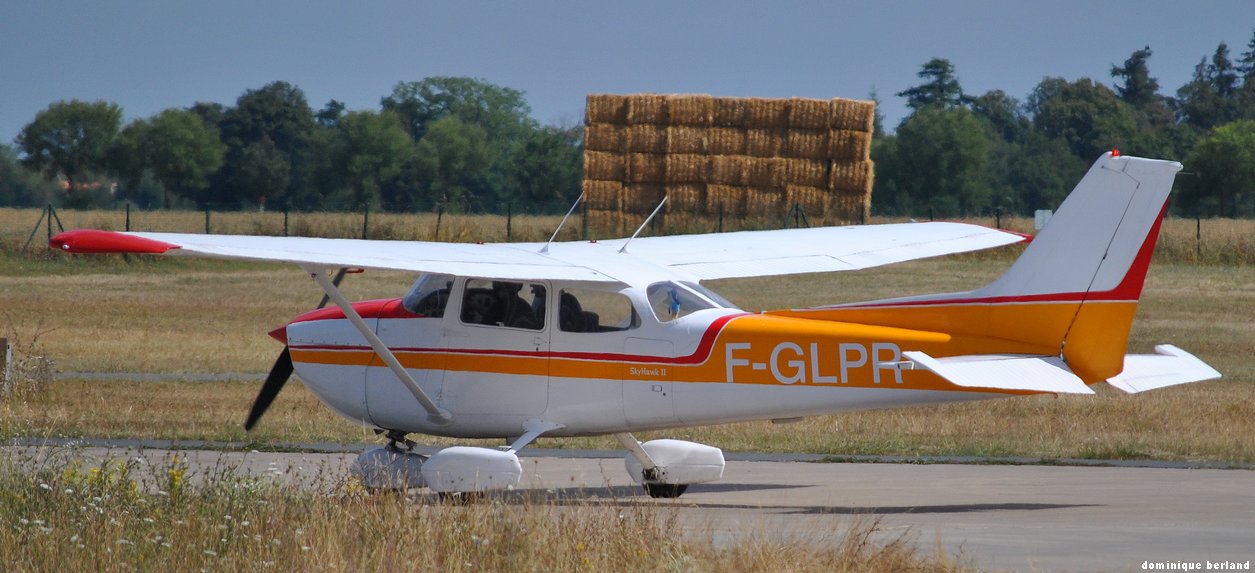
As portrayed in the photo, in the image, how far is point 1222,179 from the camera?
230ft

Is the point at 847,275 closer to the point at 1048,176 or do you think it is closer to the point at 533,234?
the point at 533,234

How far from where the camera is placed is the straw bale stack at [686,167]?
135ft

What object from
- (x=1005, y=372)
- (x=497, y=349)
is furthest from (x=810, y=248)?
(x=1005, y=372)

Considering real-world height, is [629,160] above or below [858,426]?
above

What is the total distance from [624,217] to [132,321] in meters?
17.4

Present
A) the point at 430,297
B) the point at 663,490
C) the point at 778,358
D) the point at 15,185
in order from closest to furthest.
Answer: the point at 778,358 < the point at 430,297 < the point at 663,490 < the point at 15,185

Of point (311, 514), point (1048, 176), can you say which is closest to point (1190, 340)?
point (311, 514)

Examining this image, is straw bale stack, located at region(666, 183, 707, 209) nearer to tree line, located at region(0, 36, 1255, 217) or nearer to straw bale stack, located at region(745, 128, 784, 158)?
straw bale stack, located at region(745, 128, 784, 158)

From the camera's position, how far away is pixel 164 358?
2127 centimetres

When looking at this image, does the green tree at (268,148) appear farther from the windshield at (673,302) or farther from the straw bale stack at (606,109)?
the windshield at (673,302)

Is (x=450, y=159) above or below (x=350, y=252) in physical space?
above

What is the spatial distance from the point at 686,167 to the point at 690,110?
4.94 feet

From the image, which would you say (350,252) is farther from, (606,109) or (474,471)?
(606,109)

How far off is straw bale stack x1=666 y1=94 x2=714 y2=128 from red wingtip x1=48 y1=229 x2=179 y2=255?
106 ft
